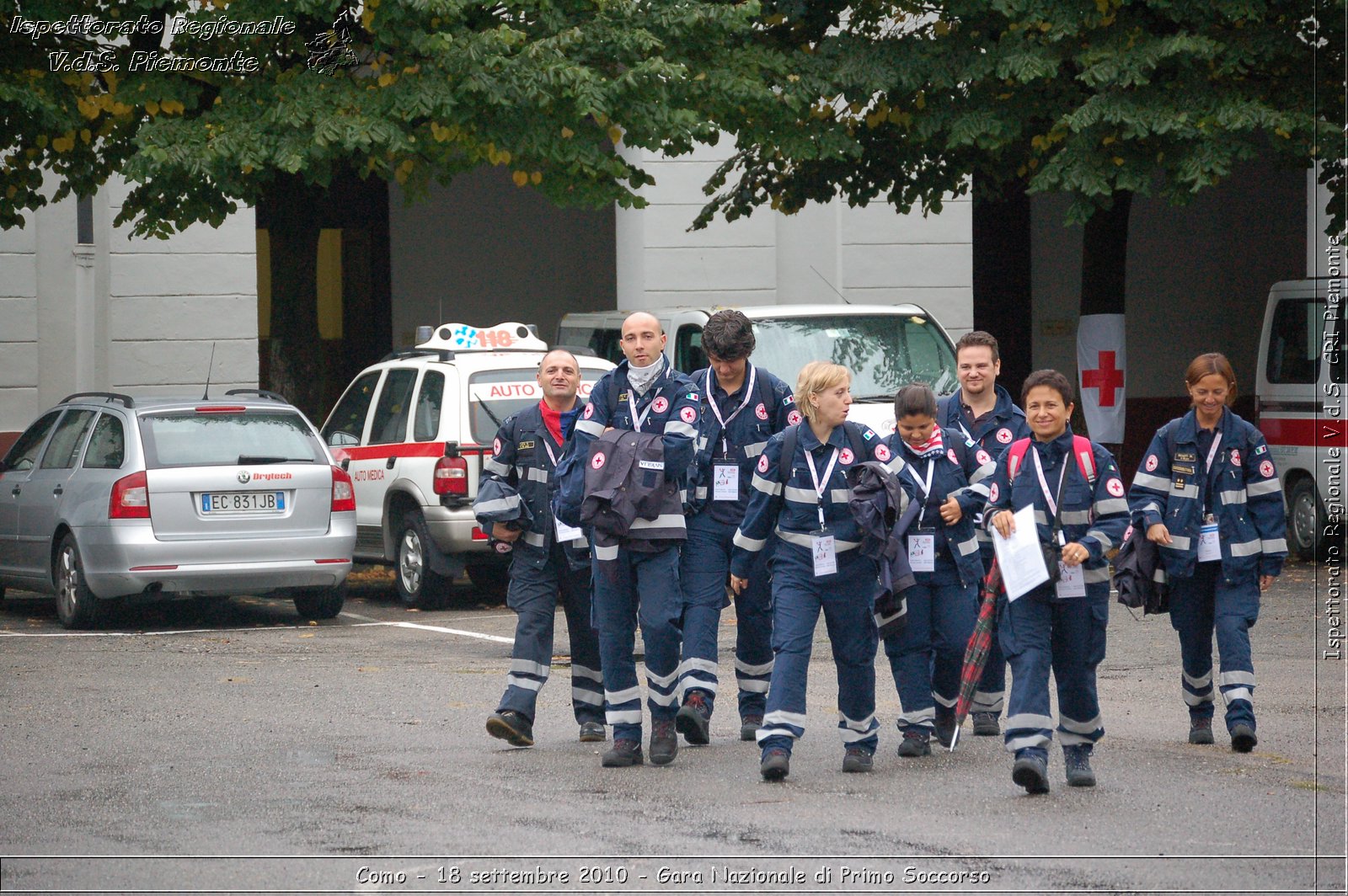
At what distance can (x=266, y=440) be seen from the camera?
43.2 feet

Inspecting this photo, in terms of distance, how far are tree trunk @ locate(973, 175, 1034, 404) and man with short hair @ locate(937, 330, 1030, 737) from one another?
16502 millimetres

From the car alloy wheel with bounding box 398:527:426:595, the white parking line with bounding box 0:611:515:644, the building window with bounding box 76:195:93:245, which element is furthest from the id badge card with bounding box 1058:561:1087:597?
the building window with bounding box 76:195:93:245

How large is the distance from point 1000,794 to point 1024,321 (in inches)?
740

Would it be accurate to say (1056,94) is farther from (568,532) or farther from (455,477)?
(568,532)

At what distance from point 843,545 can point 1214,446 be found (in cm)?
189

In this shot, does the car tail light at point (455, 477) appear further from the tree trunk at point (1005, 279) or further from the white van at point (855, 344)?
the tree trunk at point (1005, 279)

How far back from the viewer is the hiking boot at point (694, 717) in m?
8.21

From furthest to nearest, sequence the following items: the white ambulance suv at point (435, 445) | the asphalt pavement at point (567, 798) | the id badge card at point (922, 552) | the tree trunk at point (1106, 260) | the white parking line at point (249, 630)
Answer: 1. the tree trunk at point (1106, 260)
2. the white ambulance suv at point (435, 445)
3. the white parking line at point (249, 630)
4. the id badge card at point (922, 552)
5. the asphalt pavement at point (567, 798)

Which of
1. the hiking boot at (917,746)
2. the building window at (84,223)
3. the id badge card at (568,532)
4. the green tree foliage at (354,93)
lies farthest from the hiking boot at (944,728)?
the building window at (84,223)

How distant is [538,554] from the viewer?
27.4 ft

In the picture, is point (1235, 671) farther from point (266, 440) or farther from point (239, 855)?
point (266, 440)

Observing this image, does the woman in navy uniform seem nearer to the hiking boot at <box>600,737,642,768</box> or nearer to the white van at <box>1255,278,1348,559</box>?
the hiking boot at <box>600,737,642,768</box>

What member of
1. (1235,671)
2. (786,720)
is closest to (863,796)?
(786,720)

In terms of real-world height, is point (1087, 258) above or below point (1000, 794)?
above
